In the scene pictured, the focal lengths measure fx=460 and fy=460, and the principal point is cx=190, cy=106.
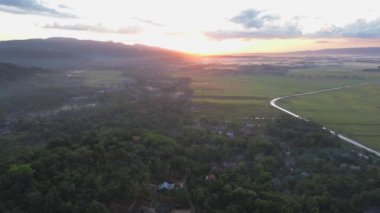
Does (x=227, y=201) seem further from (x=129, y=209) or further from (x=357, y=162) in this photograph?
(x=357, y=162)

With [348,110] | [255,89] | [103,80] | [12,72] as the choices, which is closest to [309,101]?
[348,110]

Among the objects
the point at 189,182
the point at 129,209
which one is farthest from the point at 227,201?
the point at 129,209

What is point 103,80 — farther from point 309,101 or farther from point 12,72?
point 309,101

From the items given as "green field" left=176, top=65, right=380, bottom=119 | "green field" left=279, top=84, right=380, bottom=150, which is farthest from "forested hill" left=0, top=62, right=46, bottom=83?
"green field" left=279, top=84, right=380, bottom=150

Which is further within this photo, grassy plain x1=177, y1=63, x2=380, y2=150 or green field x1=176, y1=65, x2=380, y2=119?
green field x1=176, y1=65, x2=380, y2=119

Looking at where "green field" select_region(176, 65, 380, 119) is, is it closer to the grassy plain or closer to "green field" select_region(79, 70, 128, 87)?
the grassy plain

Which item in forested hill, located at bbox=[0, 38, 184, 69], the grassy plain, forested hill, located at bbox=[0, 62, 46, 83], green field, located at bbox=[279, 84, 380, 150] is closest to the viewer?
green field, located at bbox=[279, 84, 380, 150]
